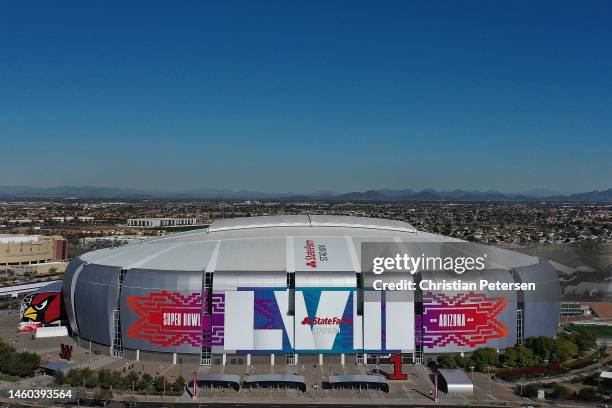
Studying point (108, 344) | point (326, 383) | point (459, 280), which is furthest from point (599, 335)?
point (108, 344)

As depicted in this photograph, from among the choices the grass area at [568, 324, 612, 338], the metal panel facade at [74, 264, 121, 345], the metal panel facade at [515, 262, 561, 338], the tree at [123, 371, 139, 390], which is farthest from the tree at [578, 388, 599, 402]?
the metal panel facade at [74, 264, 121, 345]

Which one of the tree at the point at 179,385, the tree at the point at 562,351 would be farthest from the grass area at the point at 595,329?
the tree at the point at 179,385

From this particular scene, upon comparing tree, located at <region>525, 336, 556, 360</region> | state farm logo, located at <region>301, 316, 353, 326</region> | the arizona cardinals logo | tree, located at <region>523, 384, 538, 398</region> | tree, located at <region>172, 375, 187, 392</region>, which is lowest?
tree, located at <region>523, 384, 538, 398</region>

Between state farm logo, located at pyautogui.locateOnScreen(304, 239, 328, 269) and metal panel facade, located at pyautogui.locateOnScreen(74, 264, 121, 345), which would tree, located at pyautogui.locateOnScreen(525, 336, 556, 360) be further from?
metal panel facade, located at pyautogui.locateOnScreen(74, 264, 121, 345)

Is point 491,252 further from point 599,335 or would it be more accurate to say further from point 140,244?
point 140,244

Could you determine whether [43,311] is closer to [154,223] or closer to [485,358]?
[485,358]

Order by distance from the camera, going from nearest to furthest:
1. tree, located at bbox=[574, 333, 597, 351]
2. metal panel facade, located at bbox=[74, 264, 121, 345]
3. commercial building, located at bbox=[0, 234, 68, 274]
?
1. metal panel facade, located at bbox=[74, 264, 121, 345]
2. tree, located at bbox=[574, 333, 597, 351]
3. commercial building, located at bbox=[0, 234, 68, 274]

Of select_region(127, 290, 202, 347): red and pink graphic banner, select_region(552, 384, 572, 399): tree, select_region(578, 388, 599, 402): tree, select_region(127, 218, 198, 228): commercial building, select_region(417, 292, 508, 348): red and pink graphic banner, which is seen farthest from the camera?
select_region(127, 218, 198, 228): commercial building
